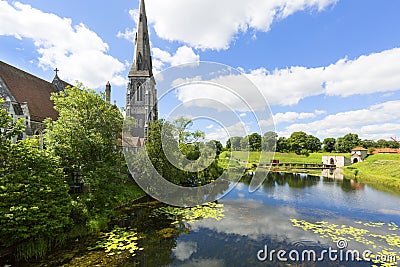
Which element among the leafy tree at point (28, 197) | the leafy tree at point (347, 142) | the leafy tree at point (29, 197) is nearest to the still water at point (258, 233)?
the leafy tree at point (28, 197)

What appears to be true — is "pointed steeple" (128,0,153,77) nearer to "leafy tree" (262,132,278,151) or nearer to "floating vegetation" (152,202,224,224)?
"floating vegetation" (152,202,224,224)

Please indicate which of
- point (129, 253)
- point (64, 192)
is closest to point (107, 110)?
point (64, 192)

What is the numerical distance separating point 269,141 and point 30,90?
22027 mm

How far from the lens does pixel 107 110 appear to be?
41.5 feet

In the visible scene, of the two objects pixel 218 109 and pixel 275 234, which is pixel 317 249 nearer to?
pixel 275 234

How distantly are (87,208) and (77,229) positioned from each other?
40.6 inches

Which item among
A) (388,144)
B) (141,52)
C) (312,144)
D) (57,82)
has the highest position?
(141,52)

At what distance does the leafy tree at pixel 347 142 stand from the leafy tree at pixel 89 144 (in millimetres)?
83197

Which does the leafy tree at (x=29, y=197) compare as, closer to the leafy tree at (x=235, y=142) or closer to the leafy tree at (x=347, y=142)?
the leafy tree at (x=235, y=142)

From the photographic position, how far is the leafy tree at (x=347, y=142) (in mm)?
75331

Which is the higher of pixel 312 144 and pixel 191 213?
pixel 312 144

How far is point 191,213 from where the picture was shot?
14727 millimetres

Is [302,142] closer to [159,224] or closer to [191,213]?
[191,213]

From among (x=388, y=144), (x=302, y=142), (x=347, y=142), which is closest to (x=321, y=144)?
(x=347, y=142)
